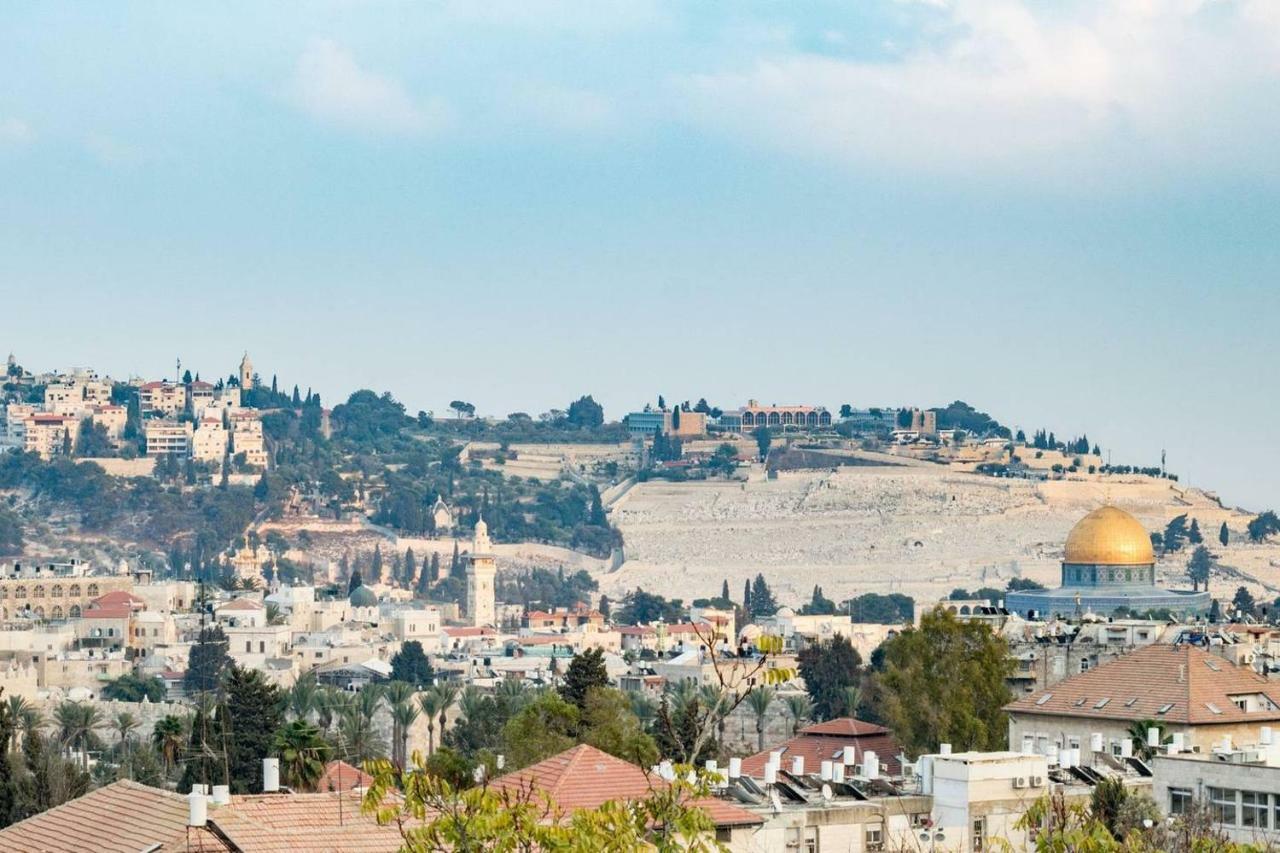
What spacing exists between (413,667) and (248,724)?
54230 millimetres

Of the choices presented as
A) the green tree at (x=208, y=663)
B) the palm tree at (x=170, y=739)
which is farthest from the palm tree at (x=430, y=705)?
the green tree at (x=208, y=663)

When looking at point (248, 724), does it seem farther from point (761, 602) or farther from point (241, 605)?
point (761, 602)

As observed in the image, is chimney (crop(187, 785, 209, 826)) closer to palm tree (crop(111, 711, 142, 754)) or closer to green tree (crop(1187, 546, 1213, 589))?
palm tree (crop(111, 711, 142, 754))

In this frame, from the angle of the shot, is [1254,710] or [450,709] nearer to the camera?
[1254,710]

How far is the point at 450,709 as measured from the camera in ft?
303

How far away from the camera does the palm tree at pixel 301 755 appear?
140ft

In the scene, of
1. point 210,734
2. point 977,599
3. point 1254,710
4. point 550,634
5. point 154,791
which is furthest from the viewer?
point 977,599

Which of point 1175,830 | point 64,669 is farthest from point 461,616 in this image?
point 1175,830

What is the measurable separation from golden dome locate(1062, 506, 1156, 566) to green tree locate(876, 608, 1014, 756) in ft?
205

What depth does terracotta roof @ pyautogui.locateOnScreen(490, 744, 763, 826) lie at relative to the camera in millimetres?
28078

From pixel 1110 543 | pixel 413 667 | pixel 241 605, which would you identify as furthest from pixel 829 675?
pixel 241 605

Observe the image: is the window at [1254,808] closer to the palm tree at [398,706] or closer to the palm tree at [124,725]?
the palm tree at [398,706]

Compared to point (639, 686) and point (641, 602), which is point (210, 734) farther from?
point (641, 602)

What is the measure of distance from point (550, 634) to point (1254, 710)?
9811 cm
